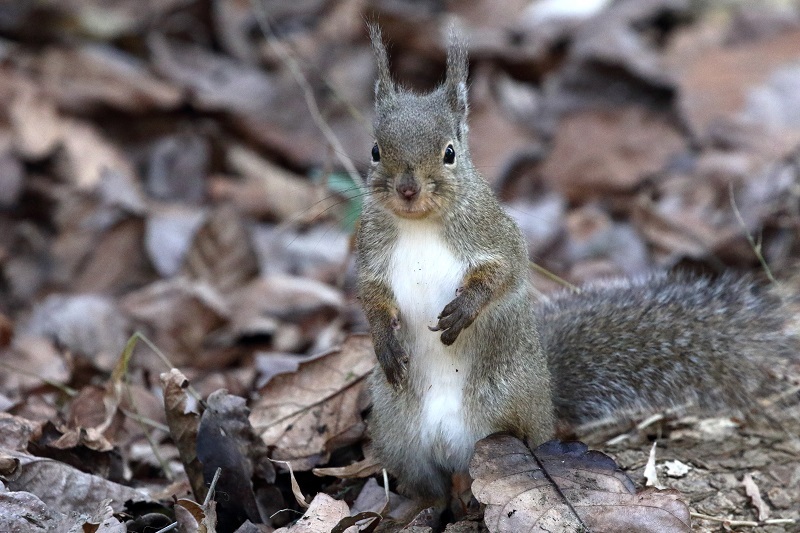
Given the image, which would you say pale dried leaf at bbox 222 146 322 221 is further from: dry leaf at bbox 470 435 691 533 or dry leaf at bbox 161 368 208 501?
dry leaf at bbox 470 435 691 533

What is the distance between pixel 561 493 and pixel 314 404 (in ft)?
3.74

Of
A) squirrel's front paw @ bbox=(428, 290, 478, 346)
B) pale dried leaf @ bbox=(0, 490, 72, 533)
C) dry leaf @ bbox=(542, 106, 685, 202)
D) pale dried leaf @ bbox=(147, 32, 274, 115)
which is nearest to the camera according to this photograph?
pale dried leaf @ bbox=(0, 490, 72, 533)

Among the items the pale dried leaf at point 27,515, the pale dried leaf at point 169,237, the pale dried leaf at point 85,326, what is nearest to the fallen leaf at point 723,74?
the pale dried leaf at point 169,237

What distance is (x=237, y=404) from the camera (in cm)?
330

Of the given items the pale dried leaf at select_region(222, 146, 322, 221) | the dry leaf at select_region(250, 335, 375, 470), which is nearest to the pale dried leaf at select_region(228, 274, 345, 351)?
the dry leaf at select_region(250, 335, 375, 470)

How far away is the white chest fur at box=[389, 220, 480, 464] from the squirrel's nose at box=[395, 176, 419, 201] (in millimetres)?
161

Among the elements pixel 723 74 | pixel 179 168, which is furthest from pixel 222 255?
pixel 723 74

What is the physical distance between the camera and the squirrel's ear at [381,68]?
3.40 meters

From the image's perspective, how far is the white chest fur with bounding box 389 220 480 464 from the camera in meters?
3.22

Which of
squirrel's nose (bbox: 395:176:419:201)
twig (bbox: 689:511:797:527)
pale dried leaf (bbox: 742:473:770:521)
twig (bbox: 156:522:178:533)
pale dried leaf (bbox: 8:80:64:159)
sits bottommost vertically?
twig (bbox: 689:511:797:527)

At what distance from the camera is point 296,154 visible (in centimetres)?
789

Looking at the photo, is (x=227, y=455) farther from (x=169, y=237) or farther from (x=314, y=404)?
(x=169, y=237)

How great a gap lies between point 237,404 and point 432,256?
0.80 meters

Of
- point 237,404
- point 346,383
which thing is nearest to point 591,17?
point 346,383
